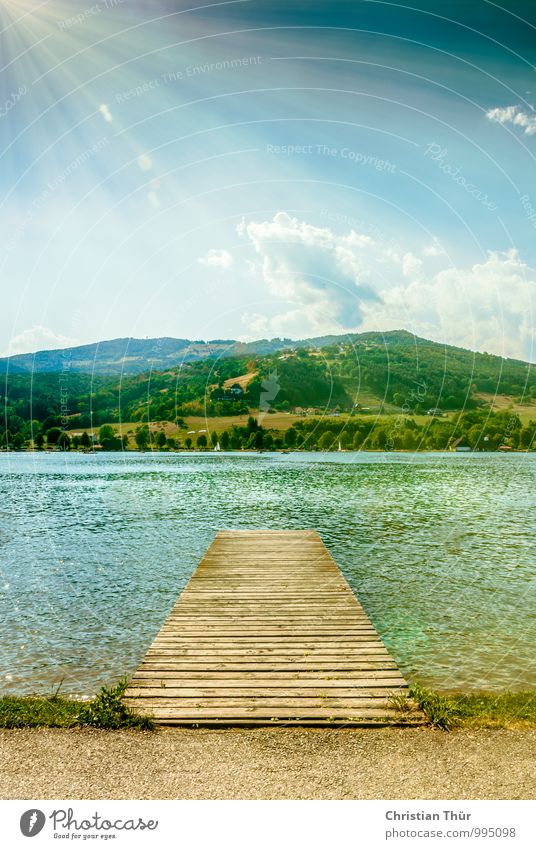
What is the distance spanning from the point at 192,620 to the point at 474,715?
573 centimetres

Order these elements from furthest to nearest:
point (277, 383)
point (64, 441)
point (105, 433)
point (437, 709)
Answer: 1. point (105, 433)
2. point (64, 441)
3. point (277, 383)
4. point (437, 709)

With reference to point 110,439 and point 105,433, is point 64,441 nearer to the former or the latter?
point 105,433

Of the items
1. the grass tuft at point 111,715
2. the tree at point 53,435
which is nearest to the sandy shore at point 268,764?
the grass tuft at point 111,715

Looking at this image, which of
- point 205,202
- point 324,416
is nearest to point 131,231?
point 205,202

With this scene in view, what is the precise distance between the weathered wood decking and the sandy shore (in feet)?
1.64

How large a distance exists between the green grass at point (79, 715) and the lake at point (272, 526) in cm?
216

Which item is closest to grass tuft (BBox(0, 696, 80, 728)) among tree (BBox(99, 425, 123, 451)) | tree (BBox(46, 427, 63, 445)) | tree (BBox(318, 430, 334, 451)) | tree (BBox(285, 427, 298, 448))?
tree (BBox(46, 427, 63, 445))

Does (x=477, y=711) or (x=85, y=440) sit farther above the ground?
(x=477, y=711)

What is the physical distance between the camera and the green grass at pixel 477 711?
778 centimetres

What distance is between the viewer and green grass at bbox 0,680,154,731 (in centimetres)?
764

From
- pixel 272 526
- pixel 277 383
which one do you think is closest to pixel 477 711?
pixel 272 526

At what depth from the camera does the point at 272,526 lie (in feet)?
109

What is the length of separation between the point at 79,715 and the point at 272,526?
1001 inches

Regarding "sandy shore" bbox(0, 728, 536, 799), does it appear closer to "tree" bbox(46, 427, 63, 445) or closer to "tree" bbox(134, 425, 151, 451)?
"tree" bbox(46, 427, 63, 445)
